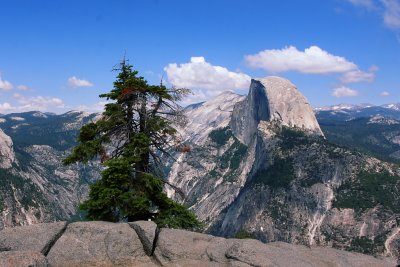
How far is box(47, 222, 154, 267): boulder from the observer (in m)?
21.7

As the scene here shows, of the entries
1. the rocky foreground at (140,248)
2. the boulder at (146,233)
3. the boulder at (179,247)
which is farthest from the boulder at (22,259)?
the boulder at (179,247)

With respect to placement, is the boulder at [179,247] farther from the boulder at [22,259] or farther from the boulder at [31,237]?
the boulder at [22,259]

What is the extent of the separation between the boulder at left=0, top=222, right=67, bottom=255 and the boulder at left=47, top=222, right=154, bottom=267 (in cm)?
41

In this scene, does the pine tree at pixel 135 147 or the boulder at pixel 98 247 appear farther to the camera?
the pine tree at pixel 135 147

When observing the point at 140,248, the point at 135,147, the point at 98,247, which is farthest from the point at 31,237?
the point at 135,147

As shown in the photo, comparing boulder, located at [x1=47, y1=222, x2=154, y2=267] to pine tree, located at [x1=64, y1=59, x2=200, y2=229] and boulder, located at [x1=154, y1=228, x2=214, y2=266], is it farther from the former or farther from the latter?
pine tree, located at [x1=64, y1=59, x2=200, y2=229]

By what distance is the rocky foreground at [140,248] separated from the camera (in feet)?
71.2

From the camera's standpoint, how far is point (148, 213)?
98.2ft

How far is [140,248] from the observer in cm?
2303

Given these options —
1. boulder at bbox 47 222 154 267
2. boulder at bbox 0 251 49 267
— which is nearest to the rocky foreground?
boulder at bbox 47 222 154 267

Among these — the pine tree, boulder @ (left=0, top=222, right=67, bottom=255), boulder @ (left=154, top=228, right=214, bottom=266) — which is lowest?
boulder @ (left=154, top=228, right=214, bottom=266)

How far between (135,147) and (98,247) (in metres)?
9.28

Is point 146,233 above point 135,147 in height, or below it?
below

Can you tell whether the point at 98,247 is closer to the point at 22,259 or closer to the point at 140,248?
the point at 140,248
